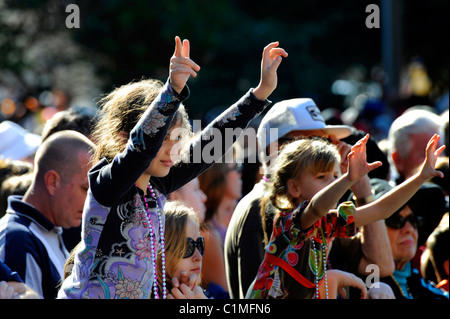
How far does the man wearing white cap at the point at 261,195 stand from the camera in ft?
11.4

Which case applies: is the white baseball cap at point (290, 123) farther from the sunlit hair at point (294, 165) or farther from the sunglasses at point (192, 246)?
the sunglasses at point (192, 246)

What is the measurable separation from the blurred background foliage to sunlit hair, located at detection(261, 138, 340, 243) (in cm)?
851

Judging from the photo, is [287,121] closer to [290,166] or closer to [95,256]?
[290,166]

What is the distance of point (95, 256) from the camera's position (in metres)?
2.59

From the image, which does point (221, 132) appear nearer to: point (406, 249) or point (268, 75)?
point (268, 75)

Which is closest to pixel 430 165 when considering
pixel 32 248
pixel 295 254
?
pixel 295 254

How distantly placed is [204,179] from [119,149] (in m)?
2.51

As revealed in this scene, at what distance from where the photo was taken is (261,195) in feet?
11.7

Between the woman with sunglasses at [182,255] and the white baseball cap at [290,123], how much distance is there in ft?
2.49

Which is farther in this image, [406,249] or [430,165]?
[406,249]

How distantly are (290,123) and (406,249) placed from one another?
968 millimetres

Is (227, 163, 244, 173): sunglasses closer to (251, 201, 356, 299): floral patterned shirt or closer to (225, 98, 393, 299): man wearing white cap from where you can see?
(225, 98, 393, 299): man wearing white cap

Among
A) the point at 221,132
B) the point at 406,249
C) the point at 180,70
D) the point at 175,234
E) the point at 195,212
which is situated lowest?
the point at 406,249

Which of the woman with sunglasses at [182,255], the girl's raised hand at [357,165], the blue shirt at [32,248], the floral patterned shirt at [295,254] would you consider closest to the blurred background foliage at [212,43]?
the blue shirt at [32,248]
